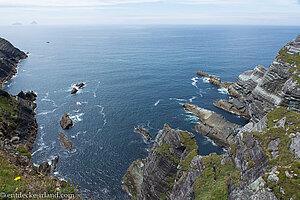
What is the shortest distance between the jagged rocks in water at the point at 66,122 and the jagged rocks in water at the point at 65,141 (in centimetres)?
497

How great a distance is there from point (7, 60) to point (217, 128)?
539ft

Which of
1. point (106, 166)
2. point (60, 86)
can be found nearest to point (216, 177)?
point (106, 166)

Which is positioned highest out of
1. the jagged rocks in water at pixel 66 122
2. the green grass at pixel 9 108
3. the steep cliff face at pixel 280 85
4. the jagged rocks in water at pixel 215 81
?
the steep cliff face at pixel 280 85

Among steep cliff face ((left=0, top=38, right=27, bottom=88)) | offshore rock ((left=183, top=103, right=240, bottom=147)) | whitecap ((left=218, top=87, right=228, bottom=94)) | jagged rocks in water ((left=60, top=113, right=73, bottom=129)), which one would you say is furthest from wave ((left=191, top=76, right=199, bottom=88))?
steep cliff face ((left=0, top=38, right=27, bottom=88))

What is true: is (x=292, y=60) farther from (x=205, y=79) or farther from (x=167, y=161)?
(x=205, y=79)

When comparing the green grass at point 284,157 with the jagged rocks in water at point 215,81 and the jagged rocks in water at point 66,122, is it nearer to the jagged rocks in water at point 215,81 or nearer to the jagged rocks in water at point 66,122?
the jagged rocks in water at point 66,122

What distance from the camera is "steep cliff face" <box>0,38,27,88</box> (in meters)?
127

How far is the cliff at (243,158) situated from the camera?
20.6 meters

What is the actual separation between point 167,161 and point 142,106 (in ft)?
173

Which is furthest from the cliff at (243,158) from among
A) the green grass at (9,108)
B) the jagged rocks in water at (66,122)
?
the green grass at (9,108)

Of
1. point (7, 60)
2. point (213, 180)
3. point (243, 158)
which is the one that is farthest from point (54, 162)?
point (7, 60)

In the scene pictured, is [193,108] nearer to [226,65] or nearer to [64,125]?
[64,125]

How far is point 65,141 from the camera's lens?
66562mm

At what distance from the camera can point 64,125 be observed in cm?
7469
